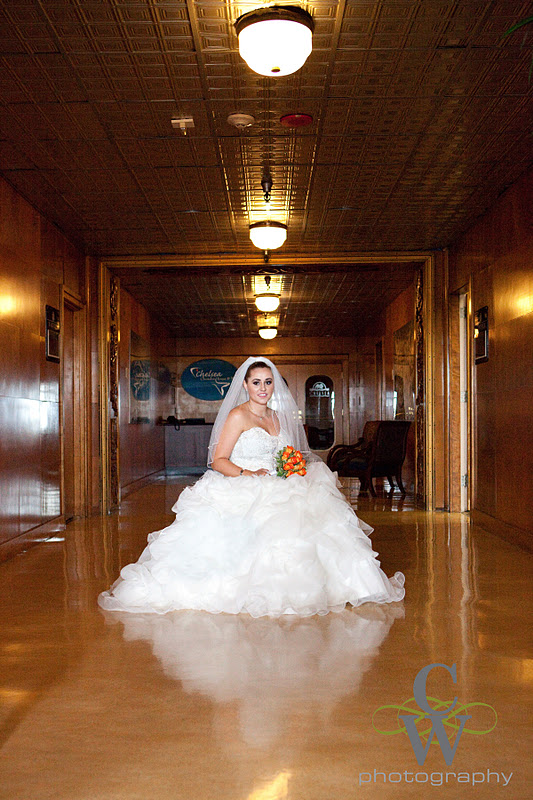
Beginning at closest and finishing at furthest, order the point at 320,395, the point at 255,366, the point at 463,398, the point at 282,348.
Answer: the point at 255,366
the point at 463,398
the point at 282,348
the point at 320,395

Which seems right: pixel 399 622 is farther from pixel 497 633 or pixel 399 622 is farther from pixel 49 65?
pixel 49 65

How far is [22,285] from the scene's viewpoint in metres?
6.39

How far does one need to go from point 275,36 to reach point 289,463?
2485 millimetres

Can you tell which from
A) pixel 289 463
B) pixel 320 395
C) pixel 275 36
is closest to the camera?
pixel 275 36

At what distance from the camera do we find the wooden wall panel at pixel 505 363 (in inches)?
239

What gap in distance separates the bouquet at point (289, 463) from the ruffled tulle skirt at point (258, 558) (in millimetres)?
58

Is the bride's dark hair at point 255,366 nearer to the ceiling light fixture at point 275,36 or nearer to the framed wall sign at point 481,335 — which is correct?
the ceiling light fixture at point 275,36

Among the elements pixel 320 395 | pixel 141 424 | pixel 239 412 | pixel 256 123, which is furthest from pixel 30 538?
pixel 320 395

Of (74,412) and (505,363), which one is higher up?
(505,363)

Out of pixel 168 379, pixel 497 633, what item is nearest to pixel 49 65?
pixel 497 633

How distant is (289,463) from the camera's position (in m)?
4.73

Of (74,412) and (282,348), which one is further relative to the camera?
(282,348)

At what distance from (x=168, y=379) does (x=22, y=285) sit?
10.3m

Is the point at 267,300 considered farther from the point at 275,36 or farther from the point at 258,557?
the point at 275,36
